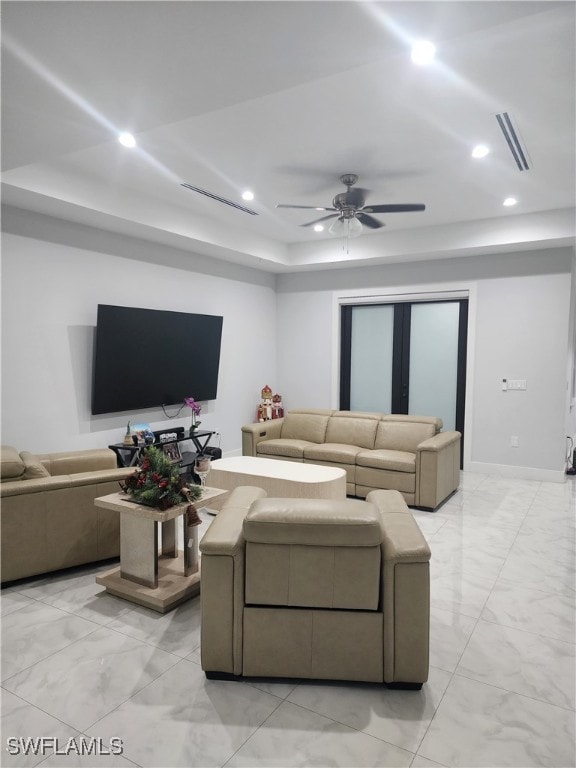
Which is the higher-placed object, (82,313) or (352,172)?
(352,172)

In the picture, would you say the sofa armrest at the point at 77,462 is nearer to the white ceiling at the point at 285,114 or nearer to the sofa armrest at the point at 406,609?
the white ceiling at the point at 285,114

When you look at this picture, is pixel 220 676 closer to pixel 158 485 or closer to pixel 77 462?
pixel 158 485

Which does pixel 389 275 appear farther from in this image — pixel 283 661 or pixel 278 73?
pixel 283 661

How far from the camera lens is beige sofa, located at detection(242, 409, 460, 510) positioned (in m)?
4.63

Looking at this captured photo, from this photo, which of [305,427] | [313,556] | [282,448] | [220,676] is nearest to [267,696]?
[220,676]

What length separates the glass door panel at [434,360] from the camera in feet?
20.9

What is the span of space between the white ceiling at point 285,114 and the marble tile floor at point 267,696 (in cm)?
272

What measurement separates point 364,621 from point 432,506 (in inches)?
106

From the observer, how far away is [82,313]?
4680 mm

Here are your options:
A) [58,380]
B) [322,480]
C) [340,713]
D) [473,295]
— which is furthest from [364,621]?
[473,295]

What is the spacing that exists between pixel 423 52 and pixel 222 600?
2589mm

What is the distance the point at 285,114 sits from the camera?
10.3ft

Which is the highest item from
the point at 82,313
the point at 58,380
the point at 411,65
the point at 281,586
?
the point at 411,65

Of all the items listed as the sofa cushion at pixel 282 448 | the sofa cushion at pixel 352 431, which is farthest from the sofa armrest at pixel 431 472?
the sofa cushion at pixel 282 448
